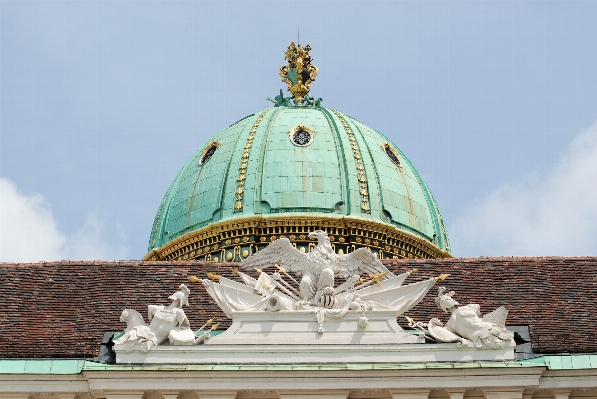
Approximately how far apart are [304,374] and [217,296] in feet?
7.73

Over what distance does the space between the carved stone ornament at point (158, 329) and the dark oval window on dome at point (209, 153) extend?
42.9ft

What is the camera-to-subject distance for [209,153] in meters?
43.7

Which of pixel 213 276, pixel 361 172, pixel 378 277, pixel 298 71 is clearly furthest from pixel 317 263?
pixel 298 71

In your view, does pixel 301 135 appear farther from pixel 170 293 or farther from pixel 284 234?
pixel 170 293

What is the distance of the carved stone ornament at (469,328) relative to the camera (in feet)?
98.4

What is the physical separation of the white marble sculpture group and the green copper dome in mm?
9096

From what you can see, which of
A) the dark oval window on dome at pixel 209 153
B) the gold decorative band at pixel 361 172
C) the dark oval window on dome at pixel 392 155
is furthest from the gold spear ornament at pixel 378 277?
the dark oval window on dome at pixel 209 153

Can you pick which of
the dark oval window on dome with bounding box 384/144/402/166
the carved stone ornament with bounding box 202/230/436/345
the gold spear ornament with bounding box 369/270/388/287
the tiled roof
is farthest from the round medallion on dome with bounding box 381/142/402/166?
the gold spear ornament with bounding box 369/270/388/287

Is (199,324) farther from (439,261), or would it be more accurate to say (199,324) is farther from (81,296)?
(439,261)

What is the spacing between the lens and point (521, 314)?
32.4m

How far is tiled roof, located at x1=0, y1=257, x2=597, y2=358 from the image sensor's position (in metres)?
31.4

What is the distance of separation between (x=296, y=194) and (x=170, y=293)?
856 centimetres

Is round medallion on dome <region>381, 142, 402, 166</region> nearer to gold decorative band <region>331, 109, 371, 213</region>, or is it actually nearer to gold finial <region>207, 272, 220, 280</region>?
gold decorative band <region>331, 109, 371, 213</region>

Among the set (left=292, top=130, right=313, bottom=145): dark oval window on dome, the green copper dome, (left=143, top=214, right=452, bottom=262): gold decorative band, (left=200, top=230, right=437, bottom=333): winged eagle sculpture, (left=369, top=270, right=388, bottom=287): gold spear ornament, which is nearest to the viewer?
(left=200, top=230, right=437, bottom=333): winged eagle sculpture
